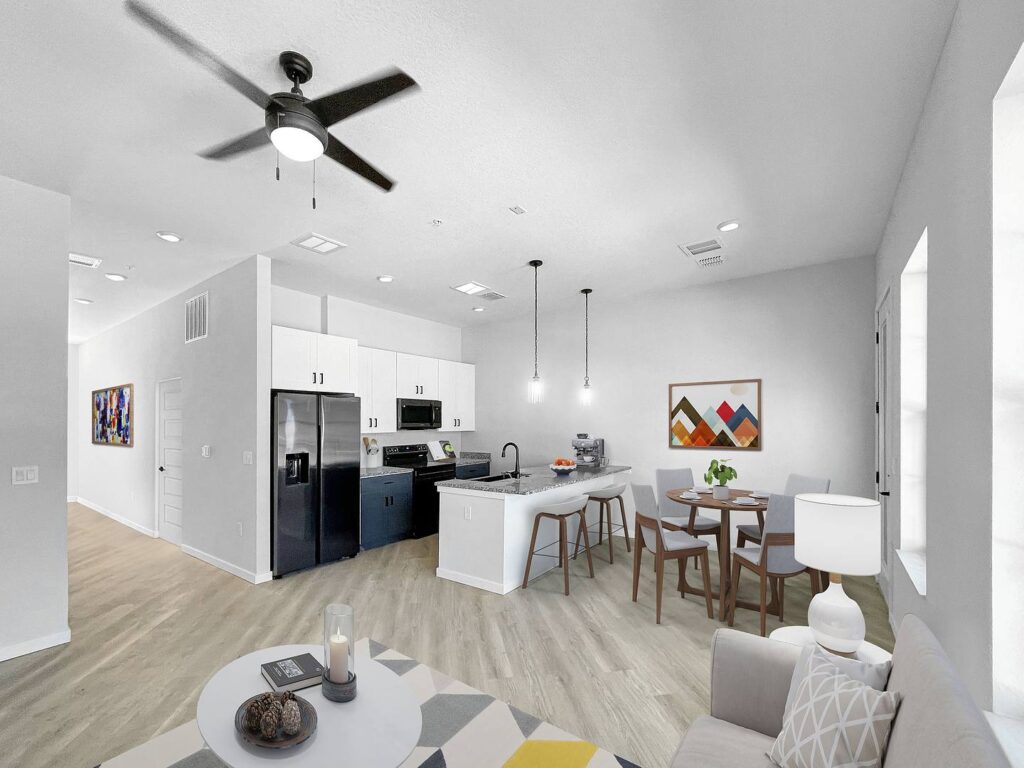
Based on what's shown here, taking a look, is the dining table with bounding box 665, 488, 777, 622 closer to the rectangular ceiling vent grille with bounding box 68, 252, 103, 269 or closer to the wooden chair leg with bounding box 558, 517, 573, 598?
the wooden chair leg with bounding box 558, 517, 573, 598

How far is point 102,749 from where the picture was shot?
221cm

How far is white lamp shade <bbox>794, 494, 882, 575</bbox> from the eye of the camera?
198 cm

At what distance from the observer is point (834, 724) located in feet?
4.32

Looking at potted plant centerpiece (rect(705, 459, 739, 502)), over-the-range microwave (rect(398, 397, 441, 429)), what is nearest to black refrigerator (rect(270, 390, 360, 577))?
over-the-range microwave (rect(398, 397, 441, 429))

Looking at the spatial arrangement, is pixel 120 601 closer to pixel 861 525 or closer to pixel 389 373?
pixel 389 373

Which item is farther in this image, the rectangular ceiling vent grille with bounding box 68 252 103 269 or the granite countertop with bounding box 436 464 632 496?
the rectangular ceiling vent grille with bounding box 68 252 103 269

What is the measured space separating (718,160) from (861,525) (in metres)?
2.05

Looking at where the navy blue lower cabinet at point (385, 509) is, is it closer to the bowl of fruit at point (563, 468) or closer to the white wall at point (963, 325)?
the bowl of fruit at point (563, 468)

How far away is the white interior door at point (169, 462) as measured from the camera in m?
5.73

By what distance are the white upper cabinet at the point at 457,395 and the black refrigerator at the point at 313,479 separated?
185 cm

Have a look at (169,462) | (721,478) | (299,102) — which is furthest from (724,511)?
(169,462)

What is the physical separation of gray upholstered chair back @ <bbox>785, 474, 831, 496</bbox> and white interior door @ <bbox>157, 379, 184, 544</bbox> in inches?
248

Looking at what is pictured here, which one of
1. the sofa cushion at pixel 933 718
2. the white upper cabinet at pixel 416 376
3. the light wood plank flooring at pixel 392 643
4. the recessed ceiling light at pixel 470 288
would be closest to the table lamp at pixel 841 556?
the sofa cushion at pixel 933 718

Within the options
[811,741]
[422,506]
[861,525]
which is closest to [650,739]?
[811,741]
